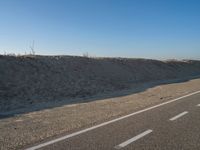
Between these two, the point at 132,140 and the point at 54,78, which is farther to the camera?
the point at 54,78

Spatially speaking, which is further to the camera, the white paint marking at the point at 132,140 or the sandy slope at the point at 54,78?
the sandy slope at the point at 54,78

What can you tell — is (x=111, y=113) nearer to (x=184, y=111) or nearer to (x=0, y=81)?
(x=184, y=111)

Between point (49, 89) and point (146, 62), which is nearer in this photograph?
point (49, 89)

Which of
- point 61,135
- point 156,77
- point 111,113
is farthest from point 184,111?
point 156,77

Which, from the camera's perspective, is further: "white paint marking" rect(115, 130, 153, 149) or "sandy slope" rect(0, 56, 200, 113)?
"sandy slope" rect(0, 56, 200, 113)

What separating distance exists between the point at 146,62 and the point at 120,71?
503 inches

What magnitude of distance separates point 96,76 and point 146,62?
19906mm

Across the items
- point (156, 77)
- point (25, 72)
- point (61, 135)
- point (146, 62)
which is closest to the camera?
point (61, 135)

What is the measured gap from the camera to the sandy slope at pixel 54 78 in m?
17.8

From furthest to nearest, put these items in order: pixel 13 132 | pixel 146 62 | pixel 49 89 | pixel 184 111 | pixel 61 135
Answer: pixel 146 62 → pixel 49 89 → pixel 184 111 → pixel 13 132 → pixel 61 135

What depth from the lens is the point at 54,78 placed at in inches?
930

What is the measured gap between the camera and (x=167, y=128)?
779 centimetres

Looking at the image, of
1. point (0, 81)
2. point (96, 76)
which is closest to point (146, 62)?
point (96, 76)

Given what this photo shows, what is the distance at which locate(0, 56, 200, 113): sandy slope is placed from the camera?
17750mm
